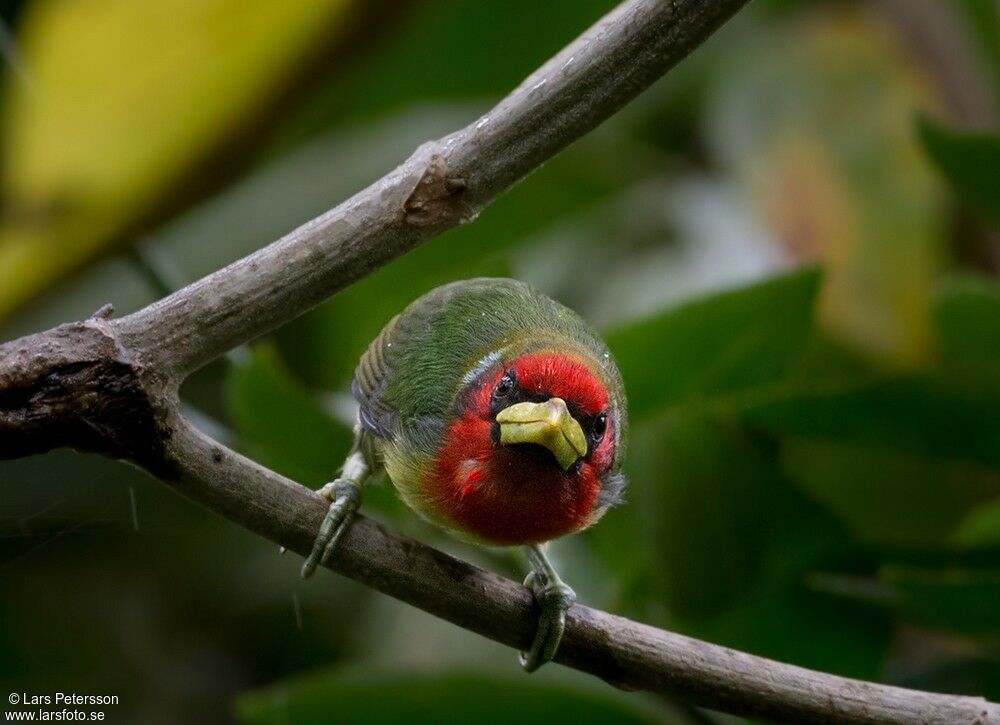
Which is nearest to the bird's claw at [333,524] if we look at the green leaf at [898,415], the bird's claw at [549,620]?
the bird's claw at [549,620]

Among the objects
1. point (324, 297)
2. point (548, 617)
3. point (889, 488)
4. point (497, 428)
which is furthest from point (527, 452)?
point (889, 488)

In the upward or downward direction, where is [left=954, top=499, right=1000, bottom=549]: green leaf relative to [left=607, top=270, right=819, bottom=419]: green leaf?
downward

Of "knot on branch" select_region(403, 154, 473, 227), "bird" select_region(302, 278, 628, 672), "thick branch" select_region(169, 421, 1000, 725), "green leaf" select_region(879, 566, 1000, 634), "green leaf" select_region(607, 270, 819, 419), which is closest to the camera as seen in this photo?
"knot on branch" select_region(403, 154, 473, 227)

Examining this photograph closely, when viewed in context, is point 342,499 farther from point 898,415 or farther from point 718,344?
point 898,415

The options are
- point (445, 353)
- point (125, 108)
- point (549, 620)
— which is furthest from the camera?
point (125, 108)

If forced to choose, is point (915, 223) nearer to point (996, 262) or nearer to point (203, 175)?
point (996, 262)

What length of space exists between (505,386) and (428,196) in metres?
0.32

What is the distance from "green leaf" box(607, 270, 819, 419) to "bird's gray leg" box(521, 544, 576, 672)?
16.6 inches

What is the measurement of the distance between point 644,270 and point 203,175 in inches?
50.2

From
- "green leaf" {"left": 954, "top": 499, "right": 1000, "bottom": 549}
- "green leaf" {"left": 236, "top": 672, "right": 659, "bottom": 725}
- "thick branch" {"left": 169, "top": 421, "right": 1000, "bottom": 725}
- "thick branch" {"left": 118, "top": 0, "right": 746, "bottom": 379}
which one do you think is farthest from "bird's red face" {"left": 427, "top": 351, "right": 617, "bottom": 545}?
"green leaf" {"left": 954, "top": 499, "right": 1000, "bottom": 549}

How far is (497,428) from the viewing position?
1.37 metres

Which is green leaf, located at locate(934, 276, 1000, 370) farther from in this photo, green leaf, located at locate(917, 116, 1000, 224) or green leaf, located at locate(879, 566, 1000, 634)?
green leaf, located at locate(879, 566, 1000, 634)

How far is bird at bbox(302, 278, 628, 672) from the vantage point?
132 centimetres

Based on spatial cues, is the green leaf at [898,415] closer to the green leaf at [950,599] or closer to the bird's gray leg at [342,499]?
the green leaf at [950,599]
